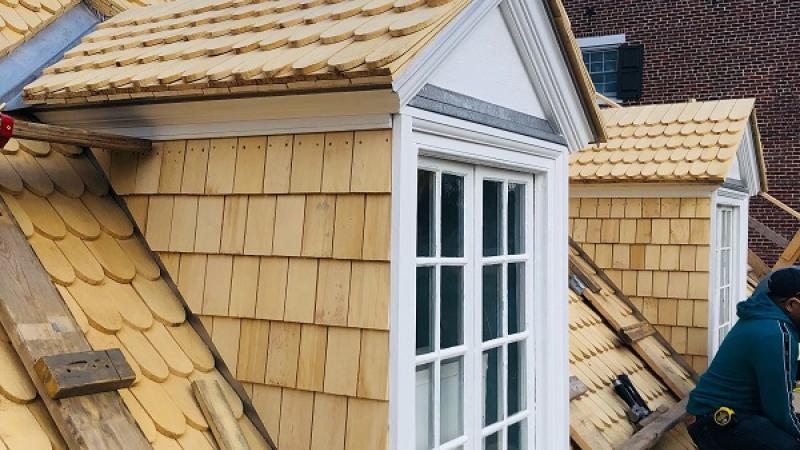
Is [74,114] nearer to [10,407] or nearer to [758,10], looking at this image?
[10,407]

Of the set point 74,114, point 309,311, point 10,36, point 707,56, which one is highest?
point 707,56

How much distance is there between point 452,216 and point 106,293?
1.27 m

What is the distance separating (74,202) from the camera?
10.2ft

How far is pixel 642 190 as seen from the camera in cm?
657

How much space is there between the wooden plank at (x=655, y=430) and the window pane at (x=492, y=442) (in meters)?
1.38

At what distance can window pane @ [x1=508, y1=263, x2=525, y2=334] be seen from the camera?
3.57m

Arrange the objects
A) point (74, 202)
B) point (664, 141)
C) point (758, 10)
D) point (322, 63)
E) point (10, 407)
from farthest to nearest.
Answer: point (758, 10) → point (664, 141) → point (74, 202) → point (322, 63) → point (10, 407)

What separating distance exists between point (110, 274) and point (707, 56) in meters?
15.9

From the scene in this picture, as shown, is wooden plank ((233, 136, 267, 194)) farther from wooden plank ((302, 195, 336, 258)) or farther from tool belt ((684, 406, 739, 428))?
tool belt ((684, 406, 739, 428))

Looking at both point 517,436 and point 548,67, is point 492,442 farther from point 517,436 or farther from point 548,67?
point 548,67

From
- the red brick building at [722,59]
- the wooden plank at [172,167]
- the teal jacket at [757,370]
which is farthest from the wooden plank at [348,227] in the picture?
the red brick building at [722,59]

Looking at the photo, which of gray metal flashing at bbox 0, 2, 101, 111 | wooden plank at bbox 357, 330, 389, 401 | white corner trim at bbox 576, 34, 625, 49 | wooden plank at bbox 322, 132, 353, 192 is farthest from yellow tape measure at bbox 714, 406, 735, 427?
white corner trim at bbox 576, 34, 625, 49

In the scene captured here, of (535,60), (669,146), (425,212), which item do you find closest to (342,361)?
(425,212)

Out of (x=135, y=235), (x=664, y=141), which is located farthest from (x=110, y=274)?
(x=664, y=141)
